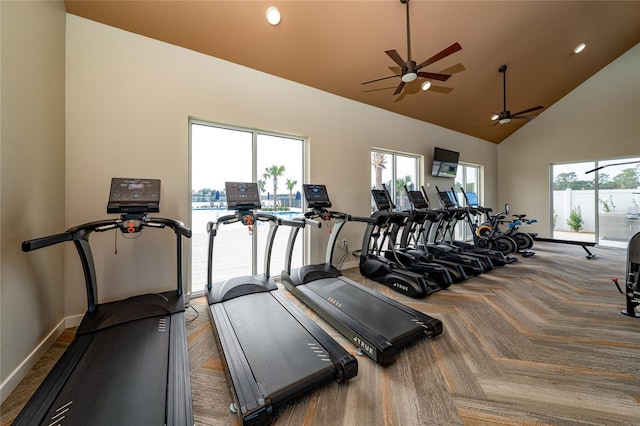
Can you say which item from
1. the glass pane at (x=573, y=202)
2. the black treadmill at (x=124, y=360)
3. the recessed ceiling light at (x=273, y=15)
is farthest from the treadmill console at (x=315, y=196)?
the glass pane at (x=573, y=202)

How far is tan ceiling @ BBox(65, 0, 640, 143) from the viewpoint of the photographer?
300 cm

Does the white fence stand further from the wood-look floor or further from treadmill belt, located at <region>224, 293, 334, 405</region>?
treadmill belt, located at <region>224, 293, 334, 405</region>

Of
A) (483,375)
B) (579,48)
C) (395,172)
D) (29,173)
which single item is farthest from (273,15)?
(579,48)

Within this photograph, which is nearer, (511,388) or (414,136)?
(511,388)

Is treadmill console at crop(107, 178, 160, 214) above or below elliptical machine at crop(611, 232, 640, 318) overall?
above

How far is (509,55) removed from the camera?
4953 millimetres

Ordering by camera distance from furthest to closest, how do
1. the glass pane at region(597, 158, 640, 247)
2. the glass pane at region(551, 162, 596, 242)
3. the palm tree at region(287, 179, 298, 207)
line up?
the glass pane at region(551, 162, 596, 242) → the glass pane at region(597, 158, 640, 247) → the palm tree at region(287, 179, 298, 207)

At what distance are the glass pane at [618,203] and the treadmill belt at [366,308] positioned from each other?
312 inches

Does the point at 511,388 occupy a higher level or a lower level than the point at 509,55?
lower

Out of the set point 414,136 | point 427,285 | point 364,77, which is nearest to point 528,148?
point 414,136

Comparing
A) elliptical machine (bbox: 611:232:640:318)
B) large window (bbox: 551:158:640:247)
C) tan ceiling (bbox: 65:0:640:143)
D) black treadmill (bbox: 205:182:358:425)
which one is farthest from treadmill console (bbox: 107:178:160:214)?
large window (bbox: 551:158:640:247)

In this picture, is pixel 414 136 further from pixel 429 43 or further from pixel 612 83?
pixel 612 83

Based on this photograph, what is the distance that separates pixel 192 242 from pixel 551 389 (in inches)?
160

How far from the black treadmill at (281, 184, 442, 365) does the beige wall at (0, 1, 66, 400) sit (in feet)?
8.03
